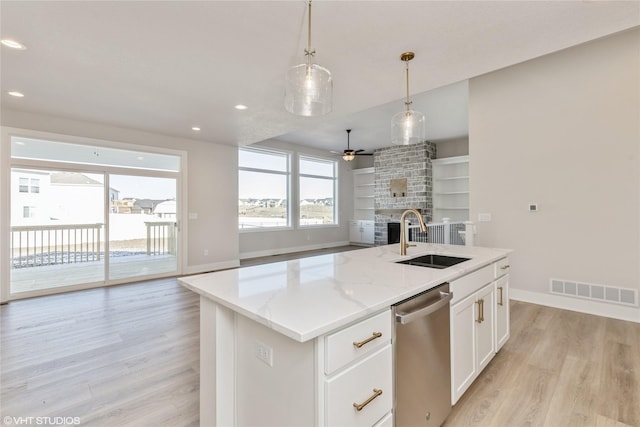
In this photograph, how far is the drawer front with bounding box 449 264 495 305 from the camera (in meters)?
1.70

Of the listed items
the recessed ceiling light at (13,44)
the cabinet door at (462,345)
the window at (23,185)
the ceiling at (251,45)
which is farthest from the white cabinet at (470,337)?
the window at (23,185)

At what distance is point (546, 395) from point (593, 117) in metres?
3.21

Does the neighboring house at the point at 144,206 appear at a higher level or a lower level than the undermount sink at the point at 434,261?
higher

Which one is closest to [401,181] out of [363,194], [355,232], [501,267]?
[363,194]

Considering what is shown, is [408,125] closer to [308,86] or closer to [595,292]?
[308,86]

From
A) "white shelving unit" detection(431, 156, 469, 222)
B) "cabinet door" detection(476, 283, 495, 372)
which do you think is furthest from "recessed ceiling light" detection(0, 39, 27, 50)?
"white shelving unit" detection(431, 156, 469, 222)

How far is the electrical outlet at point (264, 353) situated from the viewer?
3.86ft

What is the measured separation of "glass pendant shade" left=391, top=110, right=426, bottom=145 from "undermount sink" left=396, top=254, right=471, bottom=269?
4.04 ft

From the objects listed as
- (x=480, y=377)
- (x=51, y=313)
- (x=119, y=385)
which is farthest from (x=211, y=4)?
(x=51, y=313)

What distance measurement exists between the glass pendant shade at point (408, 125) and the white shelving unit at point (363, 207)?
20.4 feet

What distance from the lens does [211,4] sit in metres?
1.91

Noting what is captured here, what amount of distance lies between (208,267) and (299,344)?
17.8ft

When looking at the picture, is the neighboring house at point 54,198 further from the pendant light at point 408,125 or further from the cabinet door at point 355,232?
the cabinet door at point 355,232

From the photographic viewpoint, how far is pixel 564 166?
356cm
